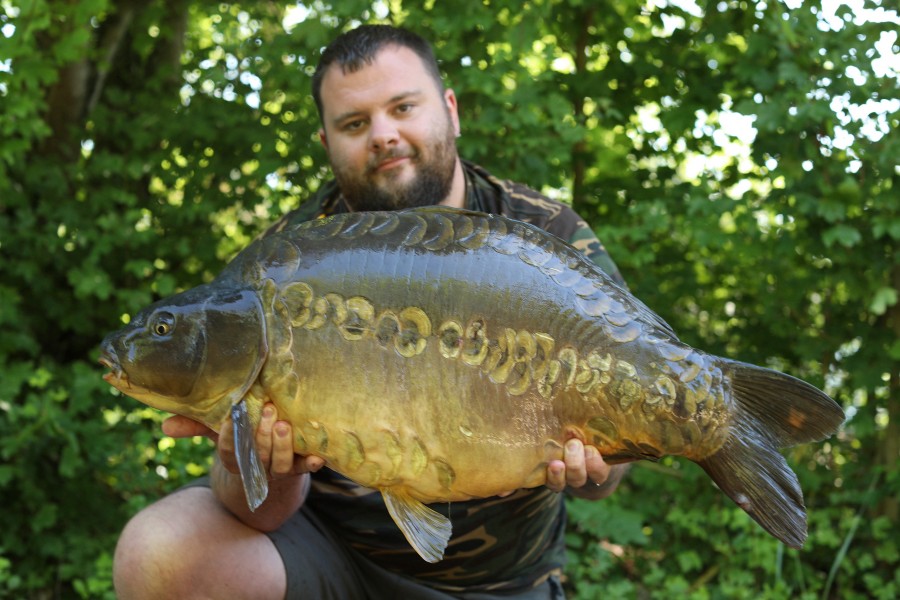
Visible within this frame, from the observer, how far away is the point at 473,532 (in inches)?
82.7

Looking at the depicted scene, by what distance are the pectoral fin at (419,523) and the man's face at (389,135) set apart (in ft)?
2.67

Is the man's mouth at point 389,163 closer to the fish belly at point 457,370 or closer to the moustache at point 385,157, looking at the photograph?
Result: the moustache at point 385,157

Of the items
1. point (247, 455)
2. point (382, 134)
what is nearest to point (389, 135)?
point (382, 134)

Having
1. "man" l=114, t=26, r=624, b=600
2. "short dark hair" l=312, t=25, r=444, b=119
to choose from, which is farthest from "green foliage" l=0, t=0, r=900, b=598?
"man" l=114, t=26, r=624, b=600

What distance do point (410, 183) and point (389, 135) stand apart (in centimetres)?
11

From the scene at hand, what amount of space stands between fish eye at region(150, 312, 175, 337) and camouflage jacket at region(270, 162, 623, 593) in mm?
677

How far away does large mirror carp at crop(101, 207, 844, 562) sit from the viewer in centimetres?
152

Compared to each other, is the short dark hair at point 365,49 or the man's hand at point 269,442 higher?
the short dark hair at point 365,49

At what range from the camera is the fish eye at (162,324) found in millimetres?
1576

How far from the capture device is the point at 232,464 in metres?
Result: 1.76

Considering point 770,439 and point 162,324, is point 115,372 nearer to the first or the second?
point 162,324

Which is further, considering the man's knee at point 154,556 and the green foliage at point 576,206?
the green foliage at point 576,206

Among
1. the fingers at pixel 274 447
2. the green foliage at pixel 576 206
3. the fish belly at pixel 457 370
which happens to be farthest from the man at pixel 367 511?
the green foliage at pixel 576 206

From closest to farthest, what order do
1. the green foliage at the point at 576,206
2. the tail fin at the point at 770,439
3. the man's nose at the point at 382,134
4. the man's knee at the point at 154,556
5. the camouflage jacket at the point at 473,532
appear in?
the tail fin at the point at 770,439 < the man's knee at the point at 154,556 < the camouflage jacket at the point at 473,532 < the man's nose at the point at 382,134 < the green foliage at the point at 576,206
